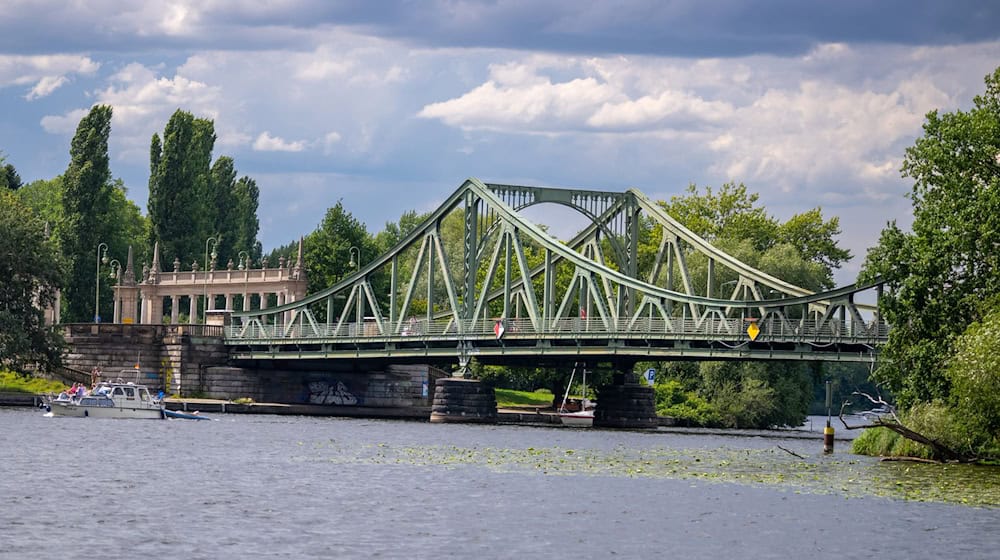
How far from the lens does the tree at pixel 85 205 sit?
146 metres

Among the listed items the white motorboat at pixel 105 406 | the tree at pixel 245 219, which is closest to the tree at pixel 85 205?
the tree at pixel 245 219

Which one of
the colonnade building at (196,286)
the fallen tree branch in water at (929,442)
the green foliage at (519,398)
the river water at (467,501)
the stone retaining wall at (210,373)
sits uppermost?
the colonnade building at (196,286)

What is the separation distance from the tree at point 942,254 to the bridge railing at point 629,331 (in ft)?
54.8

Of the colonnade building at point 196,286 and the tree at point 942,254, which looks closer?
A: the tree at point 942,254

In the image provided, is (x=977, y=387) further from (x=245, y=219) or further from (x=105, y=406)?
(x=245, y=219)

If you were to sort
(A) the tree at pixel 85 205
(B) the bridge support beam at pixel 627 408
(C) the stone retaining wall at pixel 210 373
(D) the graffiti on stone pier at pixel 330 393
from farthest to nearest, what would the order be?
(A) the tree at pixel 85 205
(D) the graffiti on stone pier at pixel 330 393
(C) the stone retaining wall at pixel 210 373
(B) the bridge support beam at pixel 627 408

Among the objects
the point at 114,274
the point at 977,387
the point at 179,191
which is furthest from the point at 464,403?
the point at 114,274

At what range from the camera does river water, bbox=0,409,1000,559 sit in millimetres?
39031

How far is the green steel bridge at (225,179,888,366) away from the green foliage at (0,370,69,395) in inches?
536

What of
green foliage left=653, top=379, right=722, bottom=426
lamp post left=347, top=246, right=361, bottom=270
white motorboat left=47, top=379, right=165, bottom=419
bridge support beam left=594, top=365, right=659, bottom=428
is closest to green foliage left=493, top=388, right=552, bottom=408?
green foliage left=653, top=379, right=722, bottom=426

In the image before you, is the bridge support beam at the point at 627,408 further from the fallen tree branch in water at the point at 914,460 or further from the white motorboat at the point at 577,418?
the fallen tree branch in water at the point at 914,460

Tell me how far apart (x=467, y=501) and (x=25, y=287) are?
6323 centimetres

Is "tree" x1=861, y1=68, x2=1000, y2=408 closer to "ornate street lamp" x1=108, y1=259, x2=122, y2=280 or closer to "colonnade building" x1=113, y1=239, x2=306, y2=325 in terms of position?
"colonnade building" x1=113, y1=239, x2=306, y2=325

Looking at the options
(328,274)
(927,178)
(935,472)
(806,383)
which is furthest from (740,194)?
(935,472)
